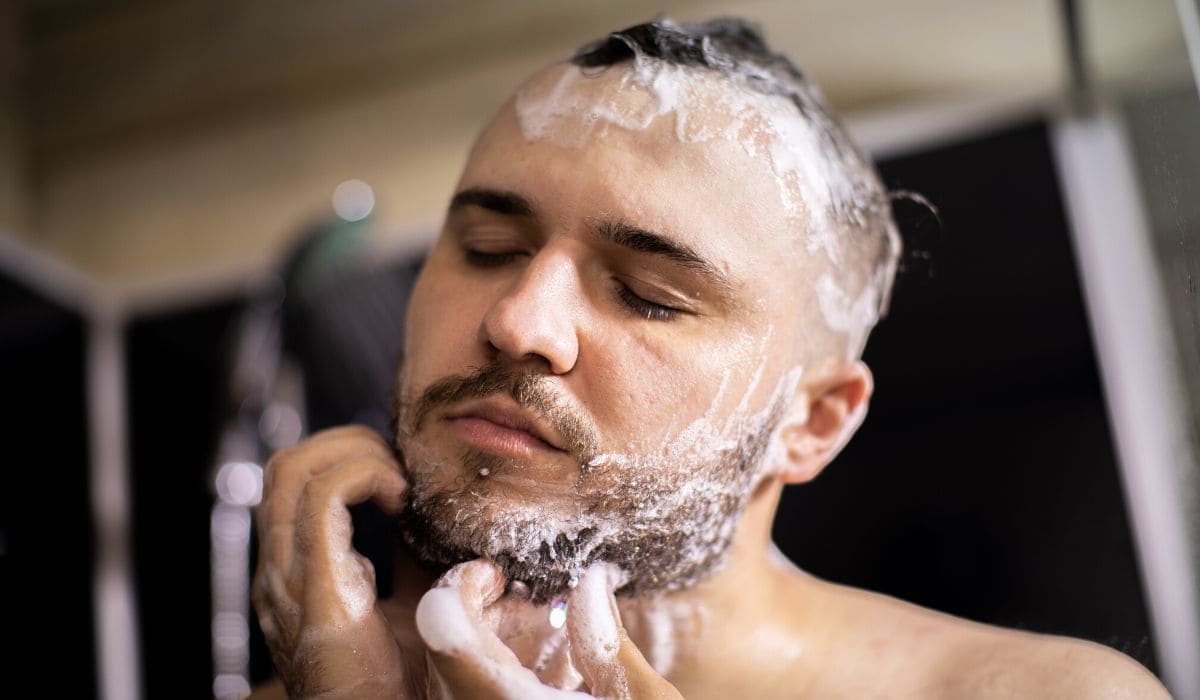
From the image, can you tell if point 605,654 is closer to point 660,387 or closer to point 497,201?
point 660,387

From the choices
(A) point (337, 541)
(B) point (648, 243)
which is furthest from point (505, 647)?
(B) point (648, 243)

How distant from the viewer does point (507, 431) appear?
2.07ft

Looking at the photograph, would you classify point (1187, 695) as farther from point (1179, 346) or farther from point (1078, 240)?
point (1078, 240)

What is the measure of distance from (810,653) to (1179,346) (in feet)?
1.12

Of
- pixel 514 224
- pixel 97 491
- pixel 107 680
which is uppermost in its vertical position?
pixel 514 224

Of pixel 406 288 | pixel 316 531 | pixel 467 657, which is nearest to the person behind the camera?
pixel 467 657

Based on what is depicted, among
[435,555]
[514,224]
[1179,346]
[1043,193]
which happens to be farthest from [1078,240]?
[435,555]

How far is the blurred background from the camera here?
0.78 meters

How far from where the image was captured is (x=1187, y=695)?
68 centimetres

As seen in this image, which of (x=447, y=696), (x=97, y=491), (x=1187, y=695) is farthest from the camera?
(x=97, y=491)

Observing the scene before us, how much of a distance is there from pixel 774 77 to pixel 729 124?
8 centimetres

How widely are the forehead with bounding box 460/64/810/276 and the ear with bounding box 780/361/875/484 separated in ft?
0.36

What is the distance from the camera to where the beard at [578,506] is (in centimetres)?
63

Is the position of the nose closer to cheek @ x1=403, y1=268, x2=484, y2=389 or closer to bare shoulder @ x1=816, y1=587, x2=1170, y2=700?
cheek @ x1=403, y1=268, x2=484, y2=389
